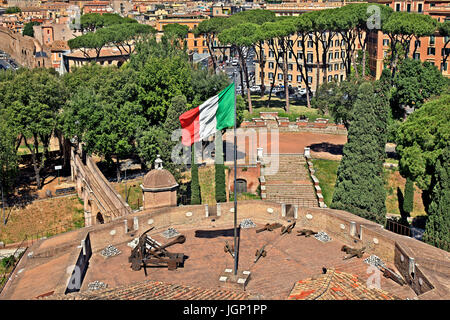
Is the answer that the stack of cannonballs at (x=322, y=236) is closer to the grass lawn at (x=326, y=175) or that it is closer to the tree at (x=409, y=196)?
the grass lawn at (x=326, y=175)

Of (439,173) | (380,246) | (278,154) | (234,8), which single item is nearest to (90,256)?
(380,246)

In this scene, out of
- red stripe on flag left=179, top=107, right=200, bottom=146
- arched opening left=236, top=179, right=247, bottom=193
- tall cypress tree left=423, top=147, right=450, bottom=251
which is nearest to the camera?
red stripe on flag left=179, top=107, right=200, bottom=146

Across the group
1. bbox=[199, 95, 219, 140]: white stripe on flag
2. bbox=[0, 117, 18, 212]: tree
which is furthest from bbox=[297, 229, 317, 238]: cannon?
bbox=[0, 117, 18, 212]: tree

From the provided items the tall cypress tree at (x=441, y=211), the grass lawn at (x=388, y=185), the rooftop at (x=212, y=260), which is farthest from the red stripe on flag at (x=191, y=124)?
the grass lawn at (x=388, y=185)

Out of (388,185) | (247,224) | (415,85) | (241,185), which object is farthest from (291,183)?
(415,85)

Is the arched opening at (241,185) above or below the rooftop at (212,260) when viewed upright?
below

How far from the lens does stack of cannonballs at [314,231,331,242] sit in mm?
29016

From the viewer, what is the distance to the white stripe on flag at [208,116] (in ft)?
80.1

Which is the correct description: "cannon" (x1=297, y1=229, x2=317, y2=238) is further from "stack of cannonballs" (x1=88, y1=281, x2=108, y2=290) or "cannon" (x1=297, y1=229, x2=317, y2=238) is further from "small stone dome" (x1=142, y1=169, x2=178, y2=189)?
"stack of cannonballs" (x1=88, y1=281, x2=108, y2=290)

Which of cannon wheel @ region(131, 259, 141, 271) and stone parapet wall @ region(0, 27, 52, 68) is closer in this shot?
cannon wheel @ region(131, 259, 141, 271)

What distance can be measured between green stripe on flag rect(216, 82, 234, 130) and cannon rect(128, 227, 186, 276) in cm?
611

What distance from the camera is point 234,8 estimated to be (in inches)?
6112

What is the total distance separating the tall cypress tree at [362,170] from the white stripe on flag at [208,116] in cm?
1842

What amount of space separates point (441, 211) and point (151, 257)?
59.2ft
